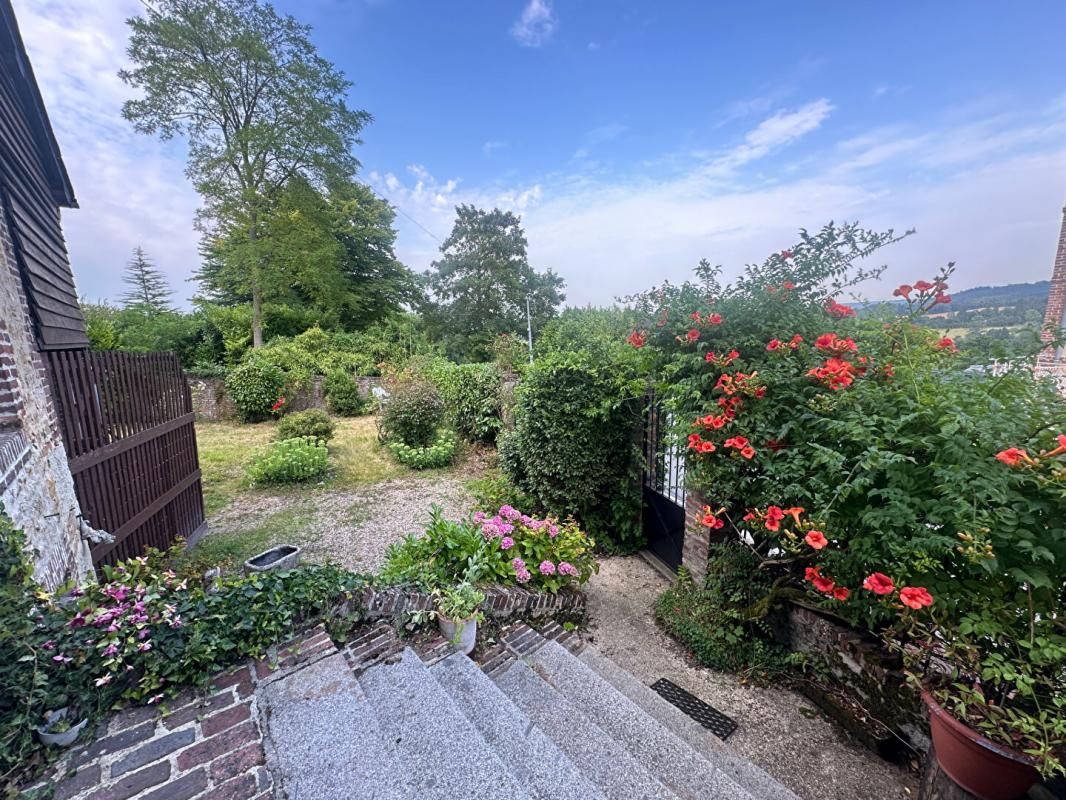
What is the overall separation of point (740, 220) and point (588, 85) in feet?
11.7

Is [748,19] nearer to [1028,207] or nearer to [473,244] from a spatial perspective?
[1028,207]

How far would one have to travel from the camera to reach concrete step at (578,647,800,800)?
1.94 metres

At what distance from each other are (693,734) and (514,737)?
3.95ft

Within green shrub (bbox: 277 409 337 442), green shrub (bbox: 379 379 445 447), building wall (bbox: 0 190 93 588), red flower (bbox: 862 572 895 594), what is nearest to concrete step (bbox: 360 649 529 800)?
red flower (bbox: 862 572 895 594)

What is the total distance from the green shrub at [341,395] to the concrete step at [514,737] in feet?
35.3

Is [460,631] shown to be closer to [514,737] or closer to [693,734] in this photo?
[514,737]

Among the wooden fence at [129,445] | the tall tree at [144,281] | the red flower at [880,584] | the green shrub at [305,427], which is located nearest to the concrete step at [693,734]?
the red flower at [880,584]

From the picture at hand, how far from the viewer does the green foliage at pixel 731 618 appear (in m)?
2.84

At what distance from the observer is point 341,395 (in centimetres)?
1163

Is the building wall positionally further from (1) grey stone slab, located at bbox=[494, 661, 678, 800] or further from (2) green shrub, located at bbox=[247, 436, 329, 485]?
(2) green shrub, located at bbox=[247, 436, 329, 485]

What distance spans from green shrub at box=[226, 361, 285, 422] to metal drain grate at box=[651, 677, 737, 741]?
36.8ft

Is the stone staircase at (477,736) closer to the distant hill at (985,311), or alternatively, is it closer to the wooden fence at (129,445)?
the distant hill at (985,311)

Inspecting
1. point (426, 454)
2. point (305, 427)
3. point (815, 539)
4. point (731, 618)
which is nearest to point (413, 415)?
point (426, 454)

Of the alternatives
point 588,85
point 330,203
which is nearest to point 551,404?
point 588,85
